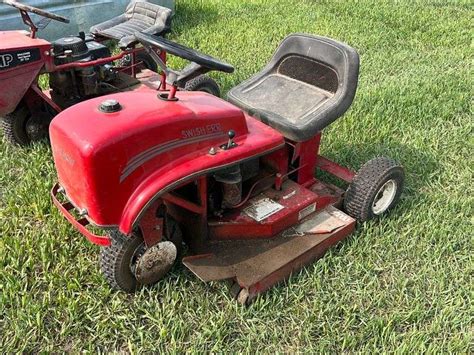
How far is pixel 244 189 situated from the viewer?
265 centimetres

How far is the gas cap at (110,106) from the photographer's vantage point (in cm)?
199

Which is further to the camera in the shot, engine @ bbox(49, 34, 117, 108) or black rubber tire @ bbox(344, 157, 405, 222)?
engine @ bbox(49, 34, 117, 108)

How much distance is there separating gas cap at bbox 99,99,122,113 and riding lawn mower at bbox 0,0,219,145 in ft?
3.06

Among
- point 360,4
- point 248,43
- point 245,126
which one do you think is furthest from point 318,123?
point 360,4

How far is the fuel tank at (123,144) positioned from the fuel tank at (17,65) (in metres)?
1.40

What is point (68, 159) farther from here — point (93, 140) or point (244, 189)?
point (244, 189)

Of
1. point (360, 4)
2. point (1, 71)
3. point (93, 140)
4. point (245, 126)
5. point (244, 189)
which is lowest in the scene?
point (360, 4)

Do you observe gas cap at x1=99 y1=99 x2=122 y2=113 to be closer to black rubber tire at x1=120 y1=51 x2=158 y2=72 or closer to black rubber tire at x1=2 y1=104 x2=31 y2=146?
black rubber tire at x1=2 y1=104 x2=31 y2=146

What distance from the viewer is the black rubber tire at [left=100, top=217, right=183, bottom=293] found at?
217cm

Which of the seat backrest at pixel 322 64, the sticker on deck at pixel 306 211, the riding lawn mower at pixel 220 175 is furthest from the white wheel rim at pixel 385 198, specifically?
the seat backrest at pixel 322 64

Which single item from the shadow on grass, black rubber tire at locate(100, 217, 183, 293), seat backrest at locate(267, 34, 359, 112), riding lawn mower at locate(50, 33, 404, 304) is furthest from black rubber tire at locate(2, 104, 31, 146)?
the shadow on grass

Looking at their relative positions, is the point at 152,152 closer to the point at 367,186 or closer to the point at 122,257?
the point at 122,257

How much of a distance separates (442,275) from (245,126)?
1289 millimetres

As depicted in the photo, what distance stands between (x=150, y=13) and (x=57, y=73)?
118cm
